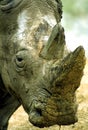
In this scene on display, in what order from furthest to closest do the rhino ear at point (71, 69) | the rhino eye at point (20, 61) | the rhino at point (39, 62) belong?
the rhino eye at point (20, 61)
the rhino at point (39, 62)
the rhino ear at point (71, 69)

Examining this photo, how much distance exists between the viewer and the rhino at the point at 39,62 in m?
4.60

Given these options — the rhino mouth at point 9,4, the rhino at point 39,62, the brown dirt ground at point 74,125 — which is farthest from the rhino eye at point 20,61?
the brown dirt ground at point 74,125

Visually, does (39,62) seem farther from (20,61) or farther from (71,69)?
(71,69)

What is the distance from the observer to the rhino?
4598 mm

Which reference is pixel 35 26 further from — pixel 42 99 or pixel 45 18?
pixel 42 99

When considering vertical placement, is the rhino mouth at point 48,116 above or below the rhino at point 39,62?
below

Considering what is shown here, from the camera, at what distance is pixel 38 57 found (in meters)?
4.96

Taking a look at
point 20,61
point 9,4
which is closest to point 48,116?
point 20,61

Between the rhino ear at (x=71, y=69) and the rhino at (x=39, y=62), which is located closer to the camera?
the rhino ear at (x=71, y=69)

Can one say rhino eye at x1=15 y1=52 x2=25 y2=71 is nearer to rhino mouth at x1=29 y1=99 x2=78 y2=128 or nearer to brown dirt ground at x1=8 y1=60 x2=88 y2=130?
rhino mouth at x1=29 y1=99 x2=78 y2=128

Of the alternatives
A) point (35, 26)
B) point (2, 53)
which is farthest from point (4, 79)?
point (35, 26)

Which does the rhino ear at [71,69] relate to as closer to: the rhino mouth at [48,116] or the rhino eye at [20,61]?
the rhino mouth at [48,116]

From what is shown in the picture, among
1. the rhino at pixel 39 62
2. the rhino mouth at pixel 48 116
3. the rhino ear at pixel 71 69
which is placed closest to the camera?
the rhino ear at pixel 71 69

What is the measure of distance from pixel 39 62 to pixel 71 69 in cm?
52
